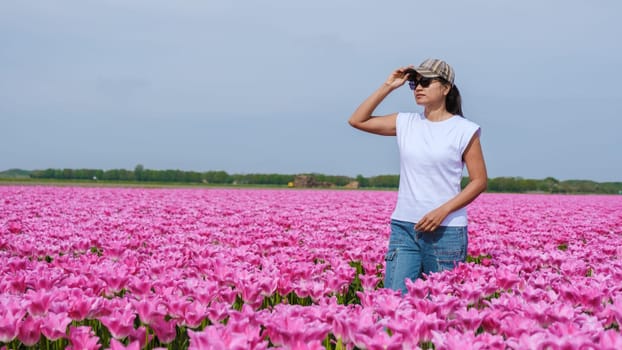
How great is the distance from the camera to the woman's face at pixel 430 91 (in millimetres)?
4574

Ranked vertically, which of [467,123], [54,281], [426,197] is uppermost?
[467,123]

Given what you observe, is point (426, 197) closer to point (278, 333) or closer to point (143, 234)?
point (278, 333)

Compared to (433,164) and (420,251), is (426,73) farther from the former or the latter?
(420,251)

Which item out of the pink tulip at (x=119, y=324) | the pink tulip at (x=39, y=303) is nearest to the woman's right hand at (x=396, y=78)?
the pink tulip at (x=119, y=324)

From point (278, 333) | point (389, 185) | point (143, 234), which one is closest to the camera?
point (278, 333)

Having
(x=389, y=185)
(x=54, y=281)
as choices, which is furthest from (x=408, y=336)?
(x=389, y=185)

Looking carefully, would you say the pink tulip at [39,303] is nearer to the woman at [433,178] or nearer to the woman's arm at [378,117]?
the woman at [433,178]

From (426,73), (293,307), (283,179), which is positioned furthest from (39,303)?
(283,179)

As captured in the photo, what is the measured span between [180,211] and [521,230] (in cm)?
797

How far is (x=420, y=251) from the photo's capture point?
4668mm

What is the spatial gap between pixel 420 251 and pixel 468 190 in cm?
65

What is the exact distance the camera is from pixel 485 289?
3.99 m

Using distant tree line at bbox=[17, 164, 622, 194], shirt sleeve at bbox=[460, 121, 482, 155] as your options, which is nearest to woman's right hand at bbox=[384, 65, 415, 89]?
shirt sleeve at bbox=[460, 121, 482, 155]

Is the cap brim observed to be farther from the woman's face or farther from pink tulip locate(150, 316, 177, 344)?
pink tulip locate(150, 316, 177, 344)
